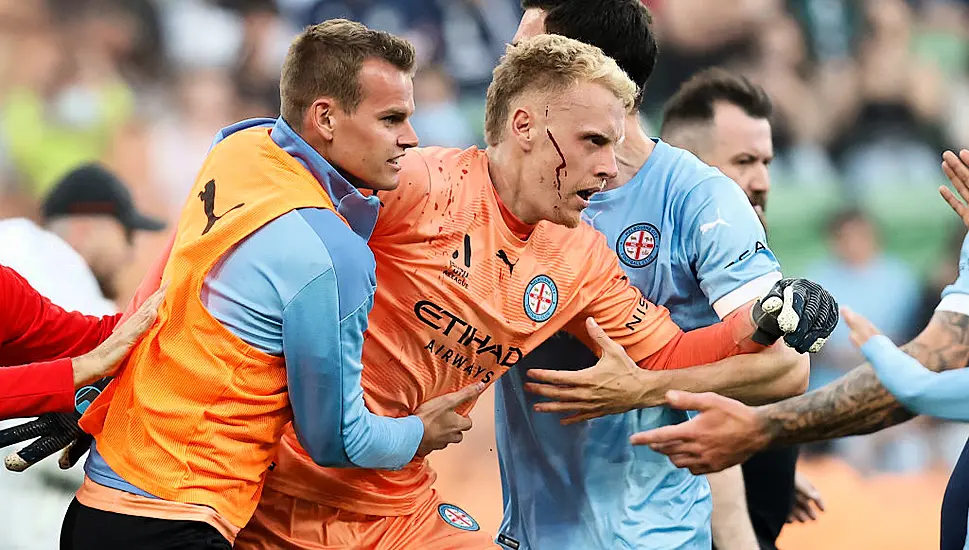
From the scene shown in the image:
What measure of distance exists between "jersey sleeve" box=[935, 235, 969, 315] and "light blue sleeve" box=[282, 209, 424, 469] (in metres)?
1.47

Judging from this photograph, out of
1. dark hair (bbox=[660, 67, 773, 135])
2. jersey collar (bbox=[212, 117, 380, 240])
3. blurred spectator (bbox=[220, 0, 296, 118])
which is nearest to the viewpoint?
jersey collar (bbox=[212, 117, 380, 240])

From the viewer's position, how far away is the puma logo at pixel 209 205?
2.78m

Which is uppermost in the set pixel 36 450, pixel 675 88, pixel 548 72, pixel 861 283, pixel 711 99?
pixel 675 88

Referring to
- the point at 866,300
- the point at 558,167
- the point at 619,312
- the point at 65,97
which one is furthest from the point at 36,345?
the point at 866,300

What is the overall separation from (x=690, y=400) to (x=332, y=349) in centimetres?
99

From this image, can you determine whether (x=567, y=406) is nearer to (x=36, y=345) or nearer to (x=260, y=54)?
(x=36, y=345)

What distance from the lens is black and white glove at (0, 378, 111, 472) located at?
3221 mm

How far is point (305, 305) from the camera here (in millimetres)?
2719

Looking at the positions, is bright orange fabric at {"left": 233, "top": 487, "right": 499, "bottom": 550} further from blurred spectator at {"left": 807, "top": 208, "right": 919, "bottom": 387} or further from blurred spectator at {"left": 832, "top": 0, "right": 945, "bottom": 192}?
blurred spectator at {"left": 832, "top": 0, "right": 945, "bottom": 192}

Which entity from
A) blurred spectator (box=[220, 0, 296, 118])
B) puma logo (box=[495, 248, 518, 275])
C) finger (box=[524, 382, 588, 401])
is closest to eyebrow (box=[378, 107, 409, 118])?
puma logo (box=[495, 248, 518, 275])

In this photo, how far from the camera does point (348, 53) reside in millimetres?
2936

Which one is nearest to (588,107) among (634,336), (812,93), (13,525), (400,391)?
(634,336)

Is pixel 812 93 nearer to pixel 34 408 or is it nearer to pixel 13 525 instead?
pixel 13 525

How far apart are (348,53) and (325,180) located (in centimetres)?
31
